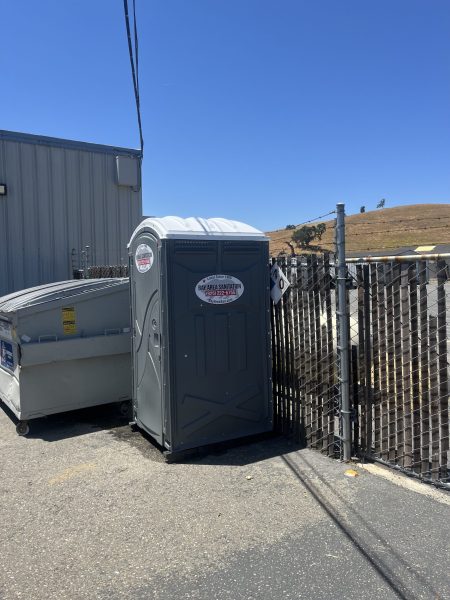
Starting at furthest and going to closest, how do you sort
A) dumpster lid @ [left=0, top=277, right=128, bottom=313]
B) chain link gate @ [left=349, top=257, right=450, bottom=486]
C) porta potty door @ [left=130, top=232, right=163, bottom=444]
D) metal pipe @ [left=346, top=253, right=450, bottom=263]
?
dumpster lid @ [left=0, top=277, right=128, bottom=313]
porta potty door @ [left=130, top=232, right=163, bottom=444]
chain link gate @ [left=349, top=257, right=450, bottom=486]
metal pipe @ [left=346, top=253, right=450, bottom=263]

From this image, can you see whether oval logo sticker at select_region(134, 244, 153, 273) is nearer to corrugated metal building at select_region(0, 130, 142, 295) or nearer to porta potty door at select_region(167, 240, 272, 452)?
porta potty door at select_region(167, 240, 272, 452)

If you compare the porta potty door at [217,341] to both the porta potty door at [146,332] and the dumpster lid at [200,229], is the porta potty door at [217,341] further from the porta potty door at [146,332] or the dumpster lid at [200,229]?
the porta potty door at [146,332]

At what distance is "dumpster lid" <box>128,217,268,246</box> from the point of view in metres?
4.42

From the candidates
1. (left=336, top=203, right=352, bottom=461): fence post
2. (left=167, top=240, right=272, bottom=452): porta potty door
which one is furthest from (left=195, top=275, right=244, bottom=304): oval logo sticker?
(left=336, top=203, right=352, bottom=461): fence post

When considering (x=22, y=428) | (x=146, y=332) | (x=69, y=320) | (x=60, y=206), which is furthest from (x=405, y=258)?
(x=60, y=206)

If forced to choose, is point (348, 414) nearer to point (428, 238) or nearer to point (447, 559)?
point (447, 559)

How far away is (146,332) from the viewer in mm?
4871

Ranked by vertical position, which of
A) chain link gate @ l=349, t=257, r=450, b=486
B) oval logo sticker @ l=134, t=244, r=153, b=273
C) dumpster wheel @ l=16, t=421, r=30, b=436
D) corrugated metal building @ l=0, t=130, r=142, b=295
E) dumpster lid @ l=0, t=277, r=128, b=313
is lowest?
dumpster wheel @ l=16, t=421, r=30, b=436

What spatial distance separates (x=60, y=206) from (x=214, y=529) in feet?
25.2

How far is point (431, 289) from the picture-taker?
400 centimetres

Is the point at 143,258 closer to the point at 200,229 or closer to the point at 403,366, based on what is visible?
the point at 200,229

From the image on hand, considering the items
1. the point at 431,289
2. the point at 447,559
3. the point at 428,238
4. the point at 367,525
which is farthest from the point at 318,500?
the point at 428,238

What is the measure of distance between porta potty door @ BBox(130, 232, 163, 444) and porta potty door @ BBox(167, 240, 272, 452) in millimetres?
243

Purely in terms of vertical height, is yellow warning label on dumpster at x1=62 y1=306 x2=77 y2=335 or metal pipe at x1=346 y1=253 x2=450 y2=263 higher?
metal pipe at x1=346 y1=253 x2=450 y2=263
